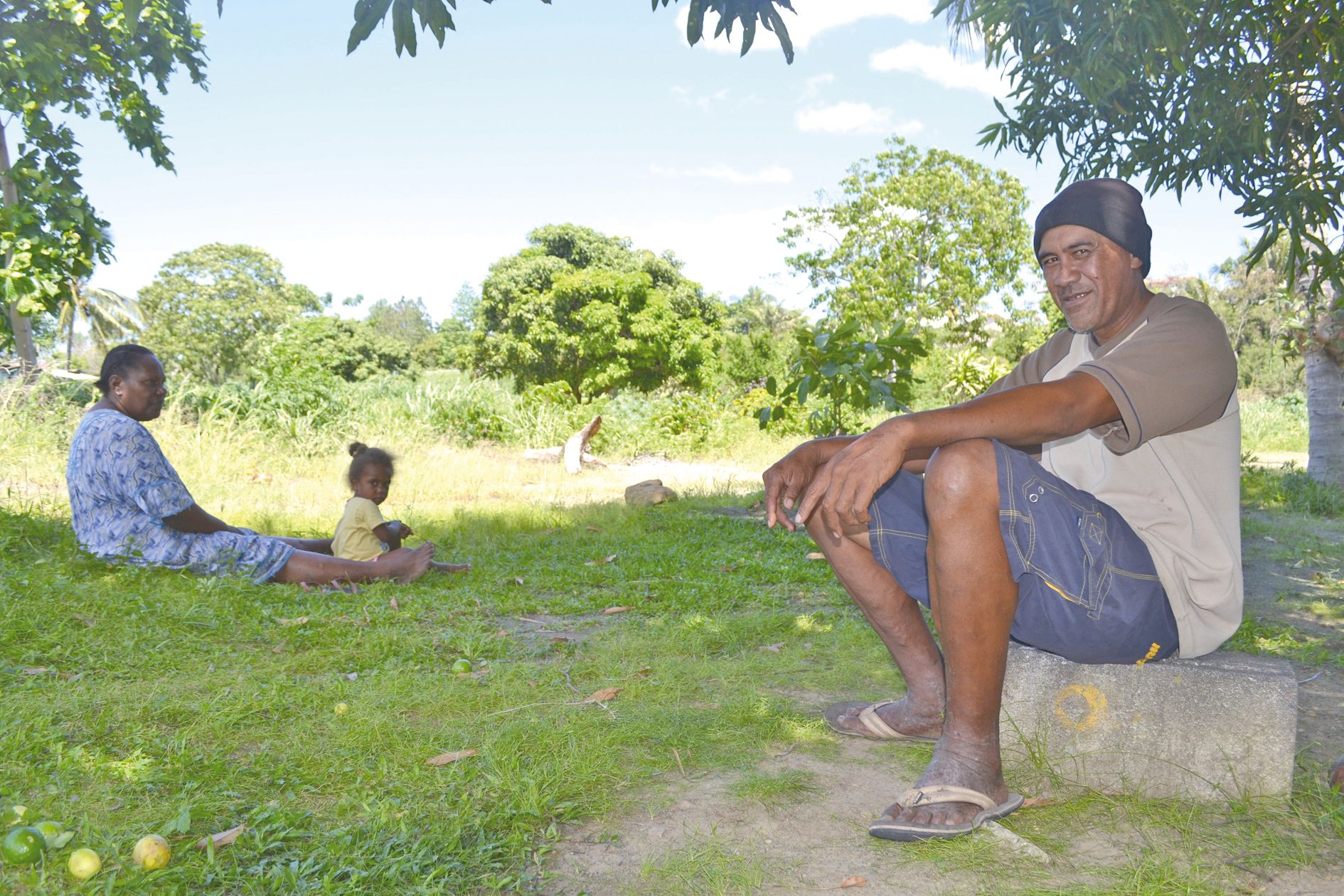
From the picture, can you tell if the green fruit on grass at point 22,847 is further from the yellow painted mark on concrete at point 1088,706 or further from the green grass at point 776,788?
the yellow painted mark on concrete at point 1088,706

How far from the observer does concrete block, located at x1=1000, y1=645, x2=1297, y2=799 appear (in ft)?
8.07

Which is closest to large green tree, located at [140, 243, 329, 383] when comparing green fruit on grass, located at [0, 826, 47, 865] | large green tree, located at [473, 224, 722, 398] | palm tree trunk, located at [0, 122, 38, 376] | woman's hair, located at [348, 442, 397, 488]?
large green tree, located at [473, 224, 722, 398]

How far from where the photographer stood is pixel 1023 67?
457 centimetres

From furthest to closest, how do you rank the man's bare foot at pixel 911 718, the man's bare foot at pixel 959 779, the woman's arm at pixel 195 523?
the woman's arm at pixel 195 523
the man's bare foot at pixel 911 718
the man's bare foot at pixel 959 779

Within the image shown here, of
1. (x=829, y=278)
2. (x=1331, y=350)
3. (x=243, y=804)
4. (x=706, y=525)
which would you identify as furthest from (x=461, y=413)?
(x=829, y=278)

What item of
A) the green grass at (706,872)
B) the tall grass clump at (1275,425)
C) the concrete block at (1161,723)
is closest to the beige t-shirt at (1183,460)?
the concrete block at (1161,723)

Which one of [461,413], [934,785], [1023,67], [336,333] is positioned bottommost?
[934,785]

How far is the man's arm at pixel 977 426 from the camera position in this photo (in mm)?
2229

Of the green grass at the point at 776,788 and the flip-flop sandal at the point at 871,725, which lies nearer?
the green grass at the point at 776,788

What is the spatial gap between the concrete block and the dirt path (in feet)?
1.04

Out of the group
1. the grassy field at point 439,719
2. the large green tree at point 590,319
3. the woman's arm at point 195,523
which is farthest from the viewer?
the large green tree at point 590,319

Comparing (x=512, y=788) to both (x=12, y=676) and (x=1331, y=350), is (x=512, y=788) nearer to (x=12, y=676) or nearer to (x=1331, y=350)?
(x=12, y=676)

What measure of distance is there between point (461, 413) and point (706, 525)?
28.3 ft

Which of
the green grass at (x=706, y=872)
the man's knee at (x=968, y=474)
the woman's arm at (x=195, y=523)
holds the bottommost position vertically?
the green grass at (x=706, y=872)
